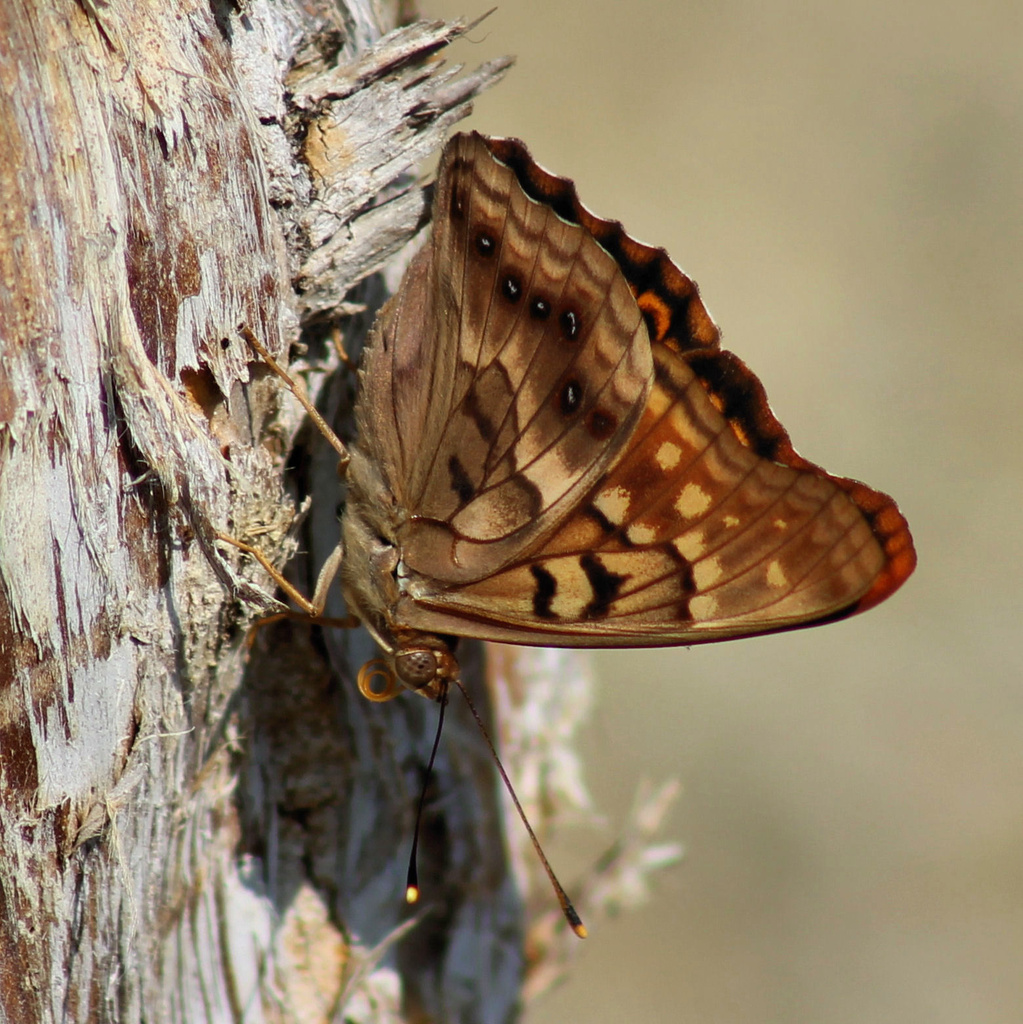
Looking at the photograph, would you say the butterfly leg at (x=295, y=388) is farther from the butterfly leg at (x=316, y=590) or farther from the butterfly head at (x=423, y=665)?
the butterfly head at (x=423, y=665)

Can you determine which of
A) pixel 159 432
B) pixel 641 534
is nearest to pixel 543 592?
pixel 641 534

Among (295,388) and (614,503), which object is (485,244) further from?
(614,503)

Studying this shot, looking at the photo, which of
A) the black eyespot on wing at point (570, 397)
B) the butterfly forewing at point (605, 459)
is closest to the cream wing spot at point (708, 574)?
the butterfly forewing at point (605, 459)

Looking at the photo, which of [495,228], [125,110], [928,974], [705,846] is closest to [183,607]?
[125,110]

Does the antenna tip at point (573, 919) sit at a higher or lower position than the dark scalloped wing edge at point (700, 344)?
lower

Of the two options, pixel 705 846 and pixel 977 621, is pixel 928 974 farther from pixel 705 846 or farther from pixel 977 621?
pixel 977 621

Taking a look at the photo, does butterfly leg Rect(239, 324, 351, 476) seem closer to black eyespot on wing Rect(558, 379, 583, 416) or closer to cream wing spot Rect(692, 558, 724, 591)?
black eyespot on wing Rect(558, 379, 583, 416)
